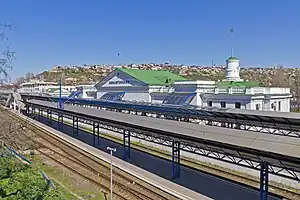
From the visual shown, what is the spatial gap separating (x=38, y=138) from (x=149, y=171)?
20.3m

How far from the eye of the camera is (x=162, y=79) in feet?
182

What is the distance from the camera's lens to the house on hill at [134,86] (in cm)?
4894

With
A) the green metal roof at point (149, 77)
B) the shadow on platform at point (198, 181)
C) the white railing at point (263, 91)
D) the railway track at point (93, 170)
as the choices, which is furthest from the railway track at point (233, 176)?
the green metal roof at point (149, 77)

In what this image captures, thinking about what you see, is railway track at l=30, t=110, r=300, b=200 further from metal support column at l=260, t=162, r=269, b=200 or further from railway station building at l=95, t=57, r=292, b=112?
railway station building at l=95, t=57, r=292, b=112

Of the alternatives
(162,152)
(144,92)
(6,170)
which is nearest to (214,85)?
(144,92)

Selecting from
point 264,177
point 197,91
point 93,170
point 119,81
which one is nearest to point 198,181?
point 264,177

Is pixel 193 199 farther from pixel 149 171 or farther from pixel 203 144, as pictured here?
pixel 149 171

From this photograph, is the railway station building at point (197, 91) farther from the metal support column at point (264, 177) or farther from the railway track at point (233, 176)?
the metal support column at point (264, 177)

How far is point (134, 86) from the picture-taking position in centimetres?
5094

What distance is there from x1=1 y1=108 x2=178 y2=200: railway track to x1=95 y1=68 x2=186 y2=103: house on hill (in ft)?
50.7

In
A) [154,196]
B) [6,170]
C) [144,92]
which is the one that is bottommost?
[154,196]

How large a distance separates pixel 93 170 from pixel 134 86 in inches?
1084

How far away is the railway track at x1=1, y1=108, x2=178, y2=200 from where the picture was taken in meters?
18.6

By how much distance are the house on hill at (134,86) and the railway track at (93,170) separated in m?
15.4
